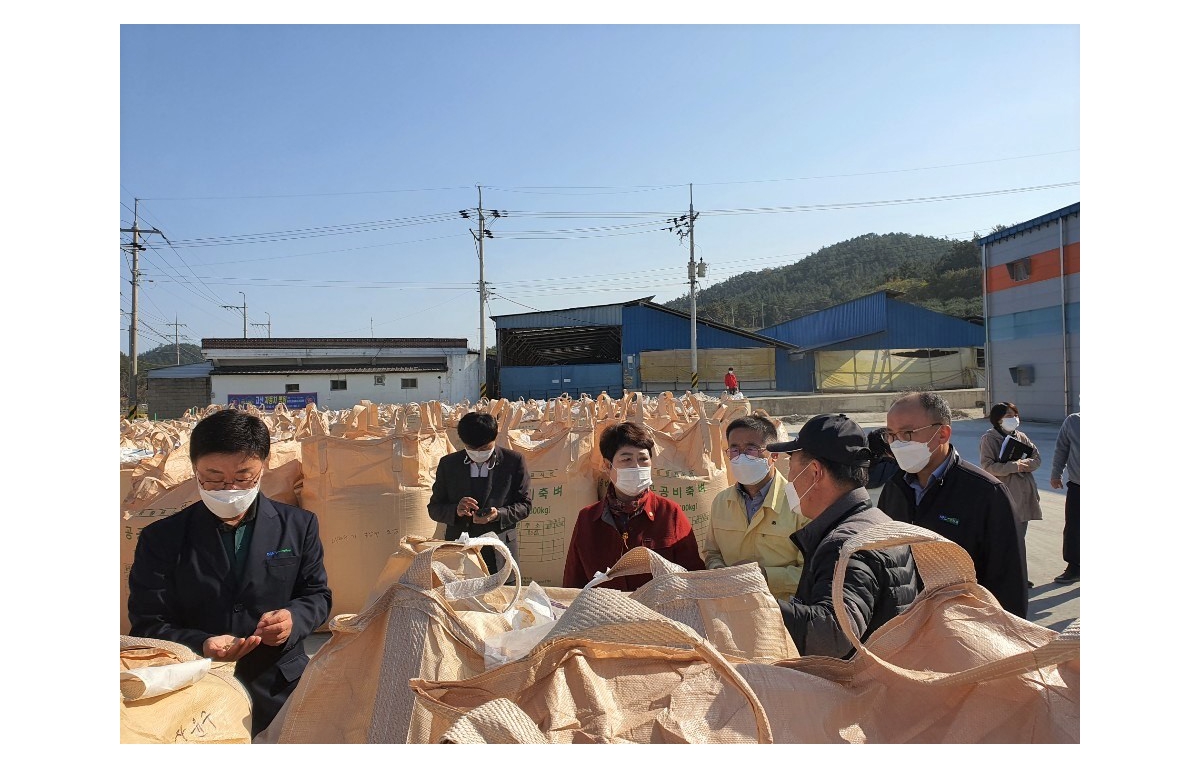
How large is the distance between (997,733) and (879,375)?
98.6 ft

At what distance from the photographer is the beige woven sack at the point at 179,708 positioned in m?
1.06

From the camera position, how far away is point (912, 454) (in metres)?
2.30

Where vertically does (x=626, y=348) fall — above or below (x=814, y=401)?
above

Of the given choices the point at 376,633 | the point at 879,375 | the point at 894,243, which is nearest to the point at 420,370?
the point at 879,375

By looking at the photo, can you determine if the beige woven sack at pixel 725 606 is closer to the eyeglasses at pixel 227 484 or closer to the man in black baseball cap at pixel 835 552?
the man in black baseball cap at pixel 835 552

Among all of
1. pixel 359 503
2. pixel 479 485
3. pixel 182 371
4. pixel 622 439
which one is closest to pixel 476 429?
pixel 479 485

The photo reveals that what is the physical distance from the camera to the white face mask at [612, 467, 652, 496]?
244cm

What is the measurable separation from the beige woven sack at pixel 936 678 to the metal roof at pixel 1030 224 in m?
15.6

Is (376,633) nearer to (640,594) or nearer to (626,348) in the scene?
(640,594)

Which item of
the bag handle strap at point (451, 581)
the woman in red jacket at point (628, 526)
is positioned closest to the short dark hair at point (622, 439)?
the woman in red jacket at point (628, 526)

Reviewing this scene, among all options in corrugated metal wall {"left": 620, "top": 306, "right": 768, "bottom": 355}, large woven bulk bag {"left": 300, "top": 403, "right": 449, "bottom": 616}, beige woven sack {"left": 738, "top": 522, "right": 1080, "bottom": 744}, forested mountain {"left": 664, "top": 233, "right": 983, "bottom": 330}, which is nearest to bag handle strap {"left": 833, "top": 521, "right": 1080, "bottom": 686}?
beige woven sack {"left": 738, "top": 522, "right": 1080, "bottom": 744}

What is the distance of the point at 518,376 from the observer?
90.8 ft

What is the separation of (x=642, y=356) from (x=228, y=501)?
84.8 ft
